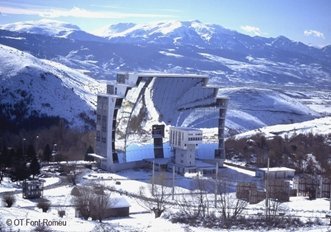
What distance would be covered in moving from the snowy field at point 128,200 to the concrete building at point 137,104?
77.3 inches

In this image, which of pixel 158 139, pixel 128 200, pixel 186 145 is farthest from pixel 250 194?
pixel 158 139

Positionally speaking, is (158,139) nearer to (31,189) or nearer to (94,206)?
(31,189)

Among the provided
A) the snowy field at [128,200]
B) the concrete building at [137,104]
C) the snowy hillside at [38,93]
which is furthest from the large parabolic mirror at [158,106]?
the snowy hillside at [38,93]

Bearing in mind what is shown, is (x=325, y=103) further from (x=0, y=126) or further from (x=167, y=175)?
(x=167, y=175)

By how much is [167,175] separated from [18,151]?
10761 millimetres

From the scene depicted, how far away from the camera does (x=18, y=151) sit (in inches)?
1658

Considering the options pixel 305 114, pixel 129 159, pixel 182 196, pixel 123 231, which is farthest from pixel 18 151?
pixel 305 114

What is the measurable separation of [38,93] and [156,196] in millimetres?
47082

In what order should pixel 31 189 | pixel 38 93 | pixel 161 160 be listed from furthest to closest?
1. pixel 38 93
2. pixel 161 160
3. pixel 31 189

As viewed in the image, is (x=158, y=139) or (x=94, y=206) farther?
(x=158, y=139)

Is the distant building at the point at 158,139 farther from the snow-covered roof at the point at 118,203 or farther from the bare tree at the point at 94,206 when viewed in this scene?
the bare tree at the point at 94,206

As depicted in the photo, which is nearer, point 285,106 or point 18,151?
point 18,151

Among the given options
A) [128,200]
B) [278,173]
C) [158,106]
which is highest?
[158,106]

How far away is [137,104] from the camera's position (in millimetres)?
44188
